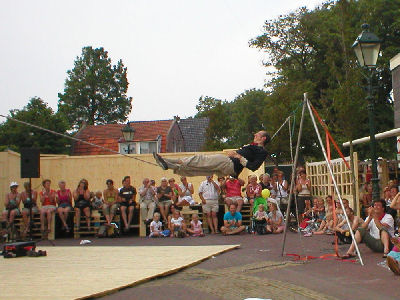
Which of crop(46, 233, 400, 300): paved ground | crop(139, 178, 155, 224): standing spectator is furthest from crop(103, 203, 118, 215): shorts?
crop(46, 233, 400, 300): paved ground

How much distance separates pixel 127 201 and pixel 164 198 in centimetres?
97

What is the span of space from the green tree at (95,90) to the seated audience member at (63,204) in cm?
3749

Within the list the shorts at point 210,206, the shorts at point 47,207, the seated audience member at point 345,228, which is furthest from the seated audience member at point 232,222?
the shorts at point 47,207

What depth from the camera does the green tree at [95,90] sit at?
52250mm

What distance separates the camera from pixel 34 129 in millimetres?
35000

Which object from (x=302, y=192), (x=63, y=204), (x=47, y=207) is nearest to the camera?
(x=47, y=207)

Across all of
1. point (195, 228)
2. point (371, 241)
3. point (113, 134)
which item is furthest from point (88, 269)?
point (113, 134)

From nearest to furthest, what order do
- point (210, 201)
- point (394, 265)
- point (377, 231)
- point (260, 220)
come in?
point (394, 265), point (377, 231), point (260, 220), point (210, 201)

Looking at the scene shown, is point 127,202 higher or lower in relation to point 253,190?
lower

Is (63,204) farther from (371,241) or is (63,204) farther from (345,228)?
(371,241)

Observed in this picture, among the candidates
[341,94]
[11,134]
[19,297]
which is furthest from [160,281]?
[11,134]

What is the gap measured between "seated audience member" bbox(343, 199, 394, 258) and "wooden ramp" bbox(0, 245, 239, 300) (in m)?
2.24

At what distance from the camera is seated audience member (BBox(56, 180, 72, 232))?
47.1ft

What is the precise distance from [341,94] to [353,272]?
327 inches
